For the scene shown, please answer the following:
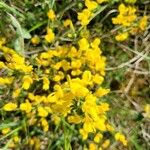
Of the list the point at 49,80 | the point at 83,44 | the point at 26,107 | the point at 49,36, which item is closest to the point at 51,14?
the point at 49,36

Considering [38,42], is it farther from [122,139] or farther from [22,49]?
[122,139]

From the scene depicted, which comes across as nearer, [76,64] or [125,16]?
[76,64]

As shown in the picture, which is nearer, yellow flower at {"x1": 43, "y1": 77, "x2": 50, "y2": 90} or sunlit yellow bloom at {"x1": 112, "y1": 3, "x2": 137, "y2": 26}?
yellow flower at {"x1": 43, "y1": 77, "x2": 50, "y2": 90}

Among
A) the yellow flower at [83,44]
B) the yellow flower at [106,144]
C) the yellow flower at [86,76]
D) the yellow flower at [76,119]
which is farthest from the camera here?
the yellow flower at [106,144]

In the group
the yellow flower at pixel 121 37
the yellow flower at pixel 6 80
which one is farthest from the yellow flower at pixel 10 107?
the yellow flower at pixel 121 37

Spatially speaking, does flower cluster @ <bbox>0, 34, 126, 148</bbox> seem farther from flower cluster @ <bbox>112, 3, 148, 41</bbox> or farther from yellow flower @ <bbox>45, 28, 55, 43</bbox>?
flower cluster @ <bbox>112, 3, 148, 41</bbox>

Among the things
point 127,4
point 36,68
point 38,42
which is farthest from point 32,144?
point 127,4

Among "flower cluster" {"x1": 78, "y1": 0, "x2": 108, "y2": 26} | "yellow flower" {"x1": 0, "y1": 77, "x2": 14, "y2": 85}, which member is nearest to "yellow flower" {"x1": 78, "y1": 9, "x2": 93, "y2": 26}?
"flower cluster" {"x1": 78, "y1": 0, "x2": 108, "y2": 26}

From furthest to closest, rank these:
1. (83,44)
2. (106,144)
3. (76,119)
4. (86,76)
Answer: (106,144), (83,44), (86,76), (76,119)

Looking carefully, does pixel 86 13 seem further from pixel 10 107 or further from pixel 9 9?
pixel 10 107

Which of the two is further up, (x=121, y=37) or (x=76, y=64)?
(x=121, y=37)

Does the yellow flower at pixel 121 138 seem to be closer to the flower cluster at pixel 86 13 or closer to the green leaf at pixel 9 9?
the flower cluster at pixel 86 13
